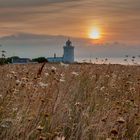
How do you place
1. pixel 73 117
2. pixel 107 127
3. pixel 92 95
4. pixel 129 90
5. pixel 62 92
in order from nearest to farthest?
1. pixel 107 127
2. pixel 73 117
3. pixel 62 92
4. pixel 92 95
5. pixel 129 90

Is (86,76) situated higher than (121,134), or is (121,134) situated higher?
(86,76)

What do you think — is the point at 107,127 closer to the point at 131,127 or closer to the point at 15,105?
the point at 131,127

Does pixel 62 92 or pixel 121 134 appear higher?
pixel 62 92

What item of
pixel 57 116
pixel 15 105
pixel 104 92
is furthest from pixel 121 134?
pixel 104 92

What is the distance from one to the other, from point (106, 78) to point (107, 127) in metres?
4.43

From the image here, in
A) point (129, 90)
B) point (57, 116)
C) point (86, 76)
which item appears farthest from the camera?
point (86, 76)

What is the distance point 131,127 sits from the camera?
508 centimetres

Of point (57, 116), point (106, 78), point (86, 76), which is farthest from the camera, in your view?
point (106, 78)

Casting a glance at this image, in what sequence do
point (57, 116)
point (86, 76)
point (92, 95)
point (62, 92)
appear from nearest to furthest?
point (57, 116)
point (62, 92)
point (92, 95)
point (86, 76)

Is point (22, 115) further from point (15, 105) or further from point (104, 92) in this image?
point (104, 92)

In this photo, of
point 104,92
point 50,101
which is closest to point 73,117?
point 50,101

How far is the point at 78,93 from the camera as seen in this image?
273 inches

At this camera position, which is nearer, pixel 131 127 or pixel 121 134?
pixel 121 134

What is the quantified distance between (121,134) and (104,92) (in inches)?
108
